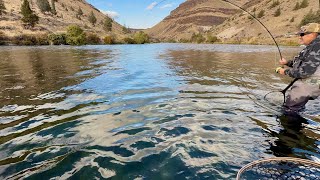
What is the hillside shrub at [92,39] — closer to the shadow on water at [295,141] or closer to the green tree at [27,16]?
the green tree at [27,16]

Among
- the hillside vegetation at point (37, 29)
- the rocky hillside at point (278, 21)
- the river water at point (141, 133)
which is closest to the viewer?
the river water at point (141, 133)

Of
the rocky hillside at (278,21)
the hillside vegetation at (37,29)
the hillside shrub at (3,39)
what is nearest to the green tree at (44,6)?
the hillside vegetation at (37,29)

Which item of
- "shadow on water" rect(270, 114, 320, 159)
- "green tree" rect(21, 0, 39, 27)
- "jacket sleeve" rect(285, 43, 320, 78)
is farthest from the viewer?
"green tree" rect(21, 0, 39, 27)

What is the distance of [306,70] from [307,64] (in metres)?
0.18

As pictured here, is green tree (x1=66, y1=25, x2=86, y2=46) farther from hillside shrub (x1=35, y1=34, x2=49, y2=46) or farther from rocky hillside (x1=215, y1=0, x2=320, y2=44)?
rocky hillside (x1=215, y1=0, x2=320, y2=44)

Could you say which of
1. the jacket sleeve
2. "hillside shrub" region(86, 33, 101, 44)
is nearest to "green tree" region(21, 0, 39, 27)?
"hillside shrub" region(86, 33, 101, 44)

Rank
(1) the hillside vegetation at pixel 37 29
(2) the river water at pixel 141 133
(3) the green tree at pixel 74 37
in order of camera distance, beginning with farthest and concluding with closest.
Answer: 1. (1) the hillside vegetation at pixel 37 29
2. (3) the green tree at pixel 74 37
3. (2) the river water at pixel 141 133

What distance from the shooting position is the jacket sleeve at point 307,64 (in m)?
7.20

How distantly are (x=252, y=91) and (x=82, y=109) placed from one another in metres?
7.95

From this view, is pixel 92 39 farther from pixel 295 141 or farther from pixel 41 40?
pixel 295 141

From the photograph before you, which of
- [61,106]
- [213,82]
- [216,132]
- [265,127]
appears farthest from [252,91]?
[61,106]

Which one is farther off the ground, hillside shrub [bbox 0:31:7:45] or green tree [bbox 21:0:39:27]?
green tree [bbox 21:0:39:27]

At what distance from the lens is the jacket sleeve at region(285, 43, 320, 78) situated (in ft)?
23.6

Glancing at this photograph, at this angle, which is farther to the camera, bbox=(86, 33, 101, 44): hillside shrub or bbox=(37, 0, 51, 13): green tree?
bbox=(37, 0, 51, 13): green tree
